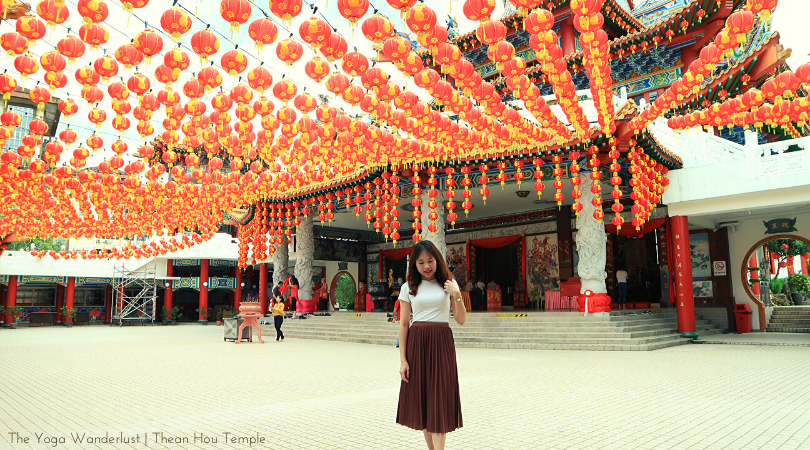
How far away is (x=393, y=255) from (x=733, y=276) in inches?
452

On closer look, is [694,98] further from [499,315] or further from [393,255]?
[393,255]

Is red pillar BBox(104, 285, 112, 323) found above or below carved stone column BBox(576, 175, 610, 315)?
below

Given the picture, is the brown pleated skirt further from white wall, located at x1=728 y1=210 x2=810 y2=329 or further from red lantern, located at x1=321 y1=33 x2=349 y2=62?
white wall, located at x1=728 y1=210 x2=810 y2=329

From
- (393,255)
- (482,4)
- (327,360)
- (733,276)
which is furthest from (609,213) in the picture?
(482,4)

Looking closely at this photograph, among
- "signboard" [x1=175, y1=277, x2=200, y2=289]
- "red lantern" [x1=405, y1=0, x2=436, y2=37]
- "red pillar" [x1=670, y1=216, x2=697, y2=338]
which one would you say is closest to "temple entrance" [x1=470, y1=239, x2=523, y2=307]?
"red pillar" [x1=670, y1=216, x2=697, y2=338]

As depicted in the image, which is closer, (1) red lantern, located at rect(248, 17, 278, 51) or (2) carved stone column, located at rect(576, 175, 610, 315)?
(1) red lantern, located at rect(248, 17, 278, 51)

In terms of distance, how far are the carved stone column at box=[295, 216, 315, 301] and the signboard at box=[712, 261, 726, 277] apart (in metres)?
12.1

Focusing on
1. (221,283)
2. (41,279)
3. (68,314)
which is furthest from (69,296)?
(221,283)

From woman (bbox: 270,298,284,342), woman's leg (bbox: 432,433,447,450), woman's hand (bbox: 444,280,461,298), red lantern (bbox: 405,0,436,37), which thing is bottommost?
woman's leg (bbox: 432,433,447,450)

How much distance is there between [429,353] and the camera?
319cm

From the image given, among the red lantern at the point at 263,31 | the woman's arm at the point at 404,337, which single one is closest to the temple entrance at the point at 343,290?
the red lantern at the point at 263,31

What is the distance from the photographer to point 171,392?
6.05m

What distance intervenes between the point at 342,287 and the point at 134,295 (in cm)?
1108

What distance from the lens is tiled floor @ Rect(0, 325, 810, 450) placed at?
3.96 metres
